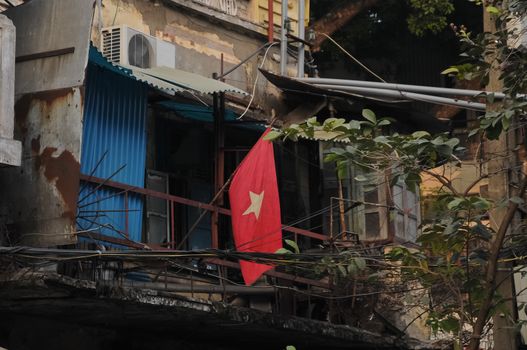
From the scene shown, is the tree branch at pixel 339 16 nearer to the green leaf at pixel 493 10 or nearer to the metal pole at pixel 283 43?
the metal pole at pixel 283 43

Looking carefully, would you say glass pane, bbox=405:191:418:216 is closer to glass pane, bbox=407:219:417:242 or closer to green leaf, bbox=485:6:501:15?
glass pane, bbox=407:219:417:242

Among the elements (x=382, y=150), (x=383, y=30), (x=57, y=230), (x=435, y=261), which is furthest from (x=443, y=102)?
(x=383, y=30)

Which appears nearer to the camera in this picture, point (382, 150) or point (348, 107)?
point (382, 150)

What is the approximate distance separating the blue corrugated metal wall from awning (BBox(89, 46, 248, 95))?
0.24 metres

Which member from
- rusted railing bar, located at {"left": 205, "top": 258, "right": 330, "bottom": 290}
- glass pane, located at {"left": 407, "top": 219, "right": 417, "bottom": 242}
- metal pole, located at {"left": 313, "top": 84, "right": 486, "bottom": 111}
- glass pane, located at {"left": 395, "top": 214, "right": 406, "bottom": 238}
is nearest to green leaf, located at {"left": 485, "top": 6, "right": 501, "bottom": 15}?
metal pole, located at {"left": 313, "top": 84, "right": 486, "bottom": 111}

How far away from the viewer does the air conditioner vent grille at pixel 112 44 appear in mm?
12156

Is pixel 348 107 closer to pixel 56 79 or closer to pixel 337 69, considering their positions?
pixel 56 79

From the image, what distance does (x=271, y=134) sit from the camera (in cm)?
841

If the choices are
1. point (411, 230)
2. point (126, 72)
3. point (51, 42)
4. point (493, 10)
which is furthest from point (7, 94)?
point (411, 230)

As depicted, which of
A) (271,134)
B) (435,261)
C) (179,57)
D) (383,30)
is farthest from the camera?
(383,30)

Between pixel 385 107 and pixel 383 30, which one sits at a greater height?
pixel 383 30

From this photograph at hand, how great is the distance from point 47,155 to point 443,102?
449cm

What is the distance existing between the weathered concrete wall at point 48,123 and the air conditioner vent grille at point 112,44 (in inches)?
69.5

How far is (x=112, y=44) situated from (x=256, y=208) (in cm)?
249
